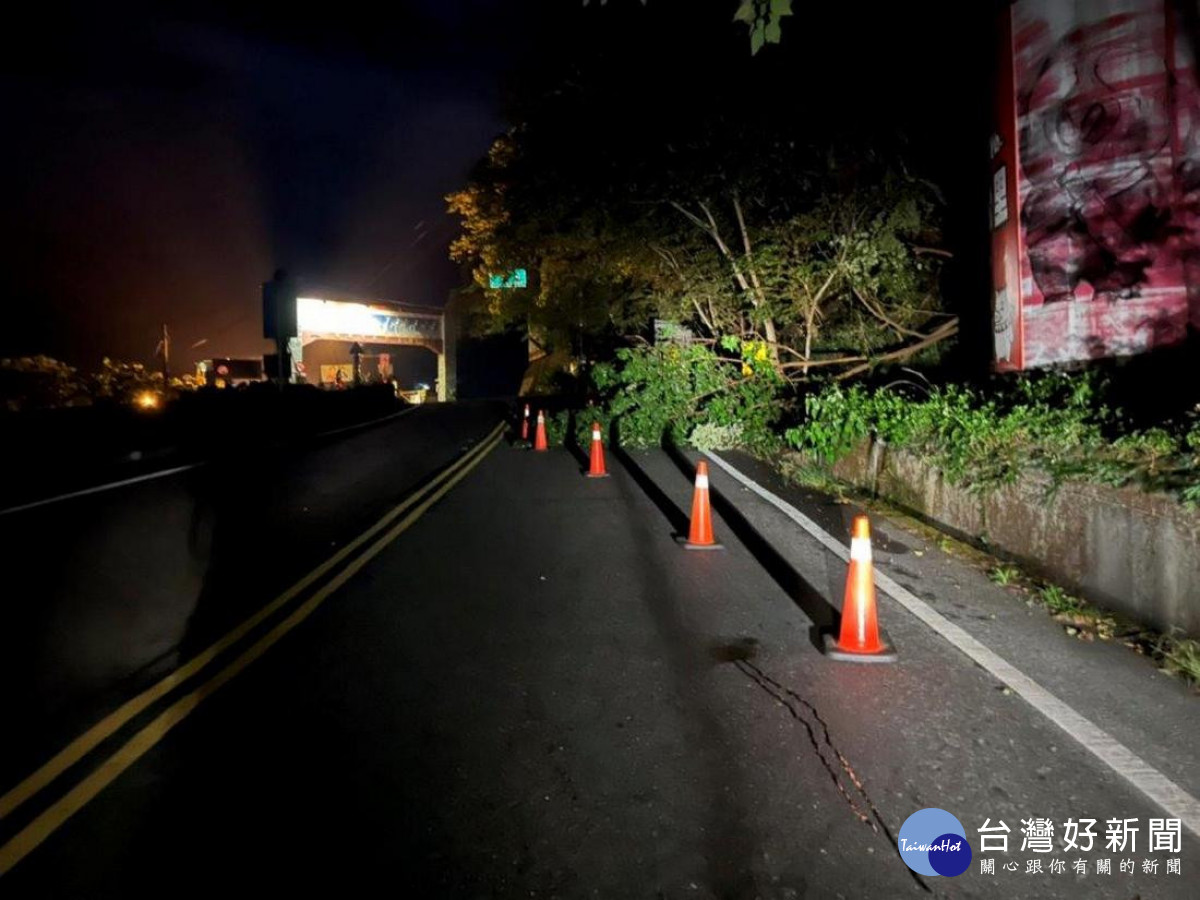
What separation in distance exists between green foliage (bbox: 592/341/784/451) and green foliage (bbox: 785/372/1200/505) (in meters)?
4.21

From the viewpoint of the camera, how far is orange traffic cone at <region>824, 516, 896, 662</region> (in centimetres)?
500

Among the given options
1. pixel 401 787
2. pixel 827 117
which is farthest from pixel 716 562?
pixel 827 117

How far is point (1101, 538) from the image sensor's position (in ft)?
19.9

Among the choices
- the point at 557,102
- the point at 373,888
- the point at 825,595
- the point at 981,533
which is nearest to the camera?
the point at 373,888

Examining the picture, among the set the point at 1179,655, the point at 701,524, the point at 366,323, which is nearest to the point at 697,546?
the point at 701,524

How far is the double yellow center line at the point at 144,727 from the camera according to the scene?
132 inches

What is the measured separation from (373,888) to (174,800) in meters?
1.13

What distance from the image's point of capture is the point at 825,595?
6.49 meters

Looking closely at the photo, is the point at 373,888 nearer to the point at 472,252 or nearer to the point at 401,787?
the point at 401,787

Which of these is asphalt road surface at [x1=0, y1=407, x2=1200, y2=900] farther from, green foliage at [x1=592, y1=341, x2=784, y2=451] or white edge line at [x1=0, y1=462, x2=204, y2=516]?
green foliage at [x1=592, y1=341, x2=784, y2=451]

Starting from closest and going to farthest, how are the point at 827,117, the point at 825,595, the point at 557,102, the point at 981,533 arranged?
the point at 825,595 → the point at 981,533 → the point at 827,117 → the point at 557,102

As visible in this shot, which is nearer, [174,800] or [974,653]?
[174,800]

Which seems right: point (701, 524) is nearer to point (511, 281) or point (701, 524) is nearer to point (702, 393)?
point (702, 393)

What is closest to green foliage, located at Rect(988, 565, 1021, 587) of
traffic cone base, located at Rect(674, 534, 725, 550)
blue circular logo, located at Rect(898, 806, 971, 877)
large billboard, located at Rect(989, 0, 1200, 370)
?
traffic cone base, located at Rect(674, 534, 725, 550)
